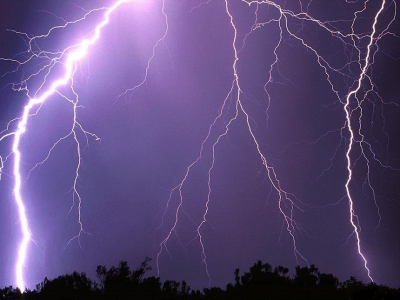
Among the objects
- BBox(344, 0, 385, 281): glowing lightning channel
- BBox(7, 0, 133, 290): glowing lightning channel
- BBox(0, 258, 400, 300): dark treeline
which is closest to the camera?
BBox(0, 258, 400, 300): dark treeline

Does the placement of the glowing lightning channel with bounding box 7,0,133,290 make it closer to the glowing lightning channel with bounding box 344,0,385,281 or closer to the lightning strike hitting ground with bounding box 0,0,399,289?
the lightning strike hitting ground with bounding box 0,0,399,289

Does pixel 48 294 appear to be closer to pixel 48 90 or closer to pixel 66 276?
pixel 66 276

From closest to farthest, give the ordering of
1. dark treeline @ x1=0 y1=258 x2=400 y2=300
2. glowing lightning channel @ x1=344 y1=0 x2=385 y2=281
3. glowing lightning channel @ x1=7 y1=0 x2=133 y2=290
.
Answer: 1. dark treeline @ x1=0 y1=258 x2=400 y2=300
2. glowing lightning channel @ x1=344 y1=0 x2=385 y2=281
3. glowing lightning channel @ x1=7 y1=0 x2=133 y2=290

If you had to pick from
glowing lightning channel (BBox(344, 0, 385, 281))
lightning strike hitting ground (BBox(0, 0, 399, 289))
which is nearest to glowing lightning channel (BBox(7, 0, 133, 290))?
lightning strike hitting ground (BBox(0, 0, 399, 289))

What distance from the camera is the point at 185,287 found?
9695 millimetres

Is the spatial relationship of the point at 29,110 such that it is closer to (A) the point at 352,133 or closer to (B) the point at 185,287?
(B) the point at 185,287

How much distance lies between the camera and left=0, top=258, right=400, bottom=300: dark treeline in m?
8.30

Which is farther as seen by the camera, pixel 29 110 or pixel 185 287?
pixel 29 110

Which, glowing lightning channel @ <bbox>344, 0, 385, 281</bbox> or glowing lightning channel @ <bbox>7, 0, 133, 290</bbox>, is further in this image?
glowing lightning channel @ <bbox>7, 0, 133, 290</bbox>

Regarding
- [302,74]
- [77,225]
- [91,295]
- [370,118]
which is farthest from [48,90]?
[370,118]

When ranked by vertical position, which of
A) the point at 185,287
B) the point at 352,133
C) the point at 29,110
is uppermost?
the point at 29,110

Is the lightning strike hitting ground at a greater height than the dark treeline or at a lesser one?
greater

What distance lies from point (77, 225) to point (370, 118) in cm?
988

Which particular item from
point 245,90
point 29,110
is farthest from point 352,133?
point 29,110
